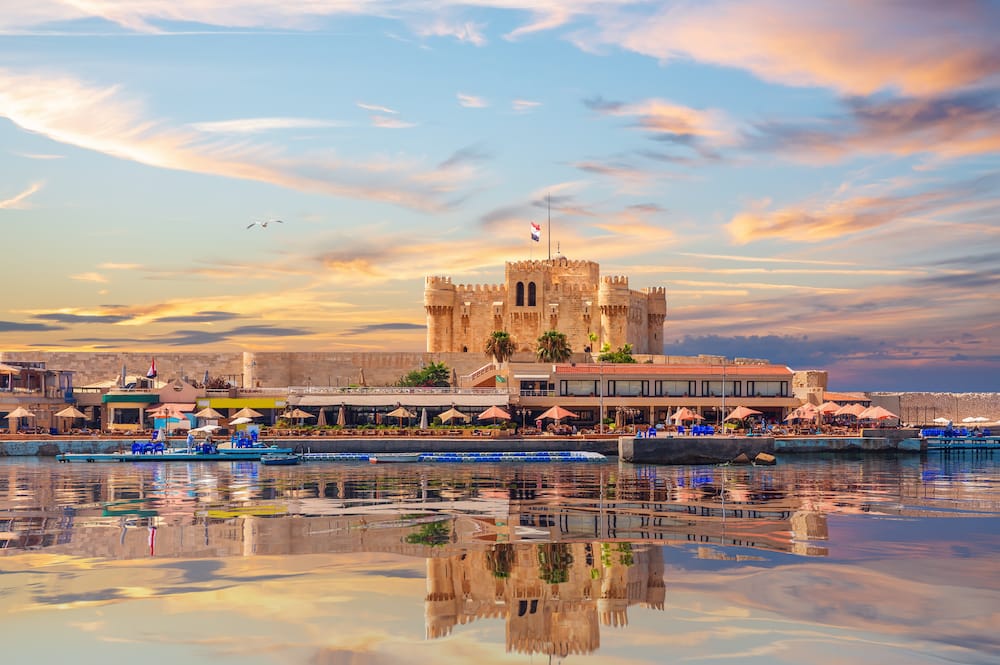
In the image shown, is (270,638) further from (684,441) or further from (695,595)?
(684,441)

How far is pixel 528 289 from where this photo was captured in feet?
340

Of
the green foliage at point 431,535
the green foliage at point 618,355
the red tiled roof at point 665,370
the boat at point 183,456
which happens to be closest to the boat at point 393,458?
the boat at point 183,456

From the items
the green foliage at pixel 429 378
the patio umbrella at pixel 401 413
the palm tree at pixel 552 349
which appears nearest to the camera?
the patio umbrella at pixel 401 413

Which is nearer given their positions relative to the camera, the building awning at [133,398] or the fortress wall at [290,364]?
the building awning at [133,398]

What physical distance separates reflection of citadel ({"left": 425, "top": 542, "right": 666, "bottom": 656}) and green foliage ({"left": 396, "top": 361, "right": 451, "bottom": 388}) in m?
64.3

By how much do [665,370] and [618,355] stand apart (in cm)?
1195

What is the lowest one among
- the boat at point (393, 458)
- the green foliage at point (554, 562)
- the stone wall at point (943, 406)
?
the boat at point (393, 458)

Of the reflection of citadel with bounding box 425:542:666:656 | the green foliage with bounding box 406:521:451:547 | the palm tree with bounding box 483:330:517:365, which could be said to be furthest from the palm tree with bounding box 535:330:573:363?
the reflection of citadel with bounding box 425:542:666:656

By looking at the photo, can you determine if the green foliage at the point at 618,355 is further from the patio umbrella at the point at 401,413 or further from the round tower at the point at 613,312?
the patio umbrella at the point at 401,413

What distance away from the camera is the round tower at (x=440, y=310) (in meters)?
105

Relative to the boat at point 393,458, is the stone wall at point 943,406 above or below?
above

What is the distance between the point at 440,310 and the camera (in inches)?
4141

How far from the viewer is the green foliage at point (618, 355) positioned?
303 ft

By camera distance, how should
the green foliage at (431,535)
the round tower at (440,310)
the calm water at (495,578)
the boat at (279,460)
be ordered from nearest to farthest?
1. the calm water at (495,578)
2. the green foliage at (431,535)
3. the boat at (279,460)
4. the round tower at (440,310)
